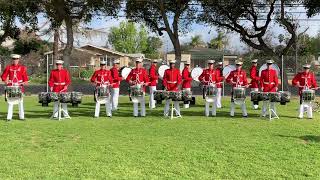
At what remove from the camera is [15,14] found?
2919 centimetres

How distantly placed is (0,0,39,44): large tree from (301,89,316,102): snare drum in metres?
15.7

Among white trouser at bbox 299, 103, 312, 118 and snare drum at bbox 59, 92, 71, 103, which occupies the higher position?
snare drum at bbox 59, 92, 71, 103

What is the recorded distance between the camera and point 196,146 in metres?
10.5

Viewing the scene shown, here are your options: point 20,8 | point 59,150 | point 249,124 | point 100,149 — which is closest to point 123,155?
point 100,149

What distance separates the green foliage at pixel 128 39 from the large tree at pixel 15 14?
195ft

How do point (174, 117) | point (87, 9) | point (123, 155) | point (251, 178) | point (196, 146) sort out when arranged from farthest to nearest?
1. point (87, 9)
2. point (174, 117)
3. point (196, 146)
4. point (123, 155)
5. point (251, 178)

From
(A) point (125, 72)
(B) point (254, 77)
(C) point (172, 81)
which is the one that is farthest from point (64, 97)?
(B) point (254, 77)

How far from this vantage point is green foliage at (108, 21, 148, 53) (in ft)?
304

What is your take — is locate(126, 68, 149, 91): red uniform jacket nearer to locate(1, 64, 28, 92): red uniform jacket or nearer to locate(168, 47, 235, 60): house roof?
locate(1, 64, 28, 92): red uniform jacket

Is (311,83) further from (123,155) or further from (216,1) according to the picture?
(216,1)

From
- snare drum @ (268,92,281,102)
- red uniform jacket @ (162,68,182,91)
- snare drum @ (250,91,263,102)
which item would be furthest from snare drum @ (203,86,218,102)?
snare drum @ (268,92,281,102)

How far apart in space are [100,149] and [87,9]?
17653 millimetres

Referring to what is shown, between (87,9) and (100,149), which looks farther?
(87,9)

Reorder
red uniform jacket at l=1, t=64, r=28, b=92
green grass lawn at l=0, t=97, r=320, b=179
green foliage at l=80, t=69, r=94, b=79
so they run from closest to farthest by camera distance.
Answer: green grass lawn at l=0, t=97, r=320, b=179 → red uniform jacket at l=1, t=64, r=28, b=92 → green foliage at l=80, t=69, r=94, b=79
